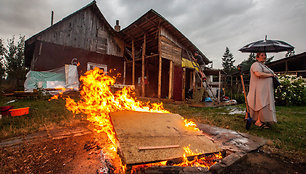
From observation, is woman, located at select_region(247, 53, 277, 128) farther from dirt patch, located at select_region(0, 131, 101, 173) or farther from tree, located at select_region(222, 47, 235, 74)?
tree, located at select_region(222, 47, 235, 74)

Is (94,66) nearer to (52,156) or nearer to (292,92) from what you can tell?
(52,156)

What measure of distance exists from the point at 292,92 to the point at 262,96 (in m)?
7.80

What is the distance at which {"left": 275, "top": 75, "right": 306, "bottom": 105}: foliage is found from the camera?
329 inches

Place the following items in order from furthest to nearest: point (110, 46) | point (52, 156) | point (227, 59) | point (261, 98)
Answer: point (227, 59) < point (110, 46) < point (261, 98) < point (52, 156)

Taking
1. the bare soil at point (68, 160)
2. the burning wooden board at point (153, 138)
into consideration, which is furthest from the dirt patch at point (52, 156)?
the burning wooden board at point (153, 138)

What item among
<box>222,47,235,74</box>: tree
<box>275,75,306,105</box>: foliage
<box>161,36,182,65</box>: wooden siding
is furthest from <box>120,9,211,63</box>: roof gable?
<box>222,47,235,74</box>: tree

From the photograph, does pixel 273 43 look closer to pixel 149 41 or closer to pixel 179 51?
pixel 179 51

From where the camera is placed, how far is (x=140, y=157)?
1596mm

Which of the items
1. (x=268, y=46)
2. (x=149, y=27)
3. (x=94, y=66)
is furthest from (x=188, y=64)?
(x=94, y=66)

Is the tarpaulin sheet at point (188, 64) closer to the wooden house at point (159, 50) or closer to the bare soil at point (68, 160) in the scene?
the wooden house at point (159, 50)

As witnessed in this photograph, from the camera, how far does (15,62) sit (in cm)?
1925

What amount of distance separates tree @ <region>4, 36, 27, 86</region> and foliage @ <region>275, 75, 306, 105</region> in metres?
28.3

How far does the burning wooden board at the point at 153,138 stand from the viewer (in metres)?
1.68

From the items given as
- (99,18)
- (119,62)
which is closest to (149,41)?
(119,62)
